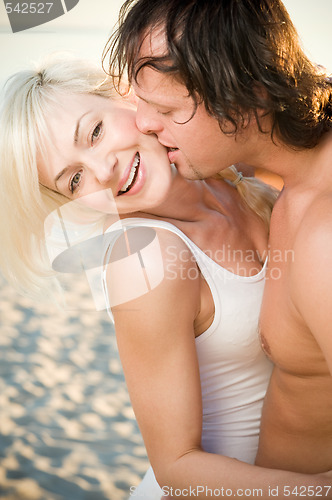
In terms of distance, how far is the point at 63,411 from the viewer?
11.6 feet

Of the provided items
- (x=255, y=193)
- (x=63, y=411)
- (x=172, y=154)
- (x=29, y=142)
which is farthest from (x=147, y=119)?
(x=63, y=411)

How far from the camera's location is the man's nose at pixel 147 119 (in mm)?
1458

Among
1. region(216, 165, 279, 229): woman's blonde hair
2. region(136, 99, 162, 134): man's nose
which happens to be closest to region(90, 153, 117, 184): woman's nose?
region(136, 99, 162, 134): man's nose

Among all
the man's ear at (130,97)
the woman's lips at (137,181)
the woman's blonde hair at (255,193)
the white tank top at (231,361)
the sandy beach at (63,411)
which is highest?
the man's ear at (130,97)

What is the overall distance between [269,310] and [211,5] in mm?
746

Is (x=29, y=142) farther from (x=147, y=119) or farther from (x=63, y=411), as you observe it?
(x=63, y=411)

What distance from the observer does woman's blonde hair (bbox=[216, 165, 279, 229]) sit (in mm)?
1818

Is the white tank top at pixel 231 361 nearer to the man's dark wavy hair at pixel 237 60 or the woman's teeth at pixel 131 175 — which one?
the woman's teeth at pixel 131 175

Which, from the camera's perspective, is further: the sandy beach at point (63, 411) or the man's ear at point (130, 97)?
the sandy beach at point (63, 411)

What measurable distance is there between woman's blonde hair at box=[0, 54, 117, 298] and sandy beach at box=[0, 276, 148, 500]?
1.62 metres

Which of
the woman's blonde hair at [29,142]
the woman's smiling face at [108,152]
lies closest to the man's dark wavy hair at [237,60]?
the woman's smiling face at [108,152]

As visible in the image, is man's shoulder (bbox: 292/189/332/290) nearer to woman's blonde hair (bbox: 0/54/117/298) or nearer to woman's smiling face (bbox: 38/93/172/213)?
woman's smiling face (bbox: 38/93/172/213)

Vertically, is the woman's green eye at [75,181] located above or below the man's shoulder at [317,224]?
above

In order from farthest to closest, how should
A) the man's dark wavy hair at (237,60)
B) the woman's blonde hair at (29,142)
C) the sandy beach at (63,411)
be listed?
the sandy beach at (63,411) → the woman's blonde hair at (29,142) → the man's dark wavy hair at (237,60)
